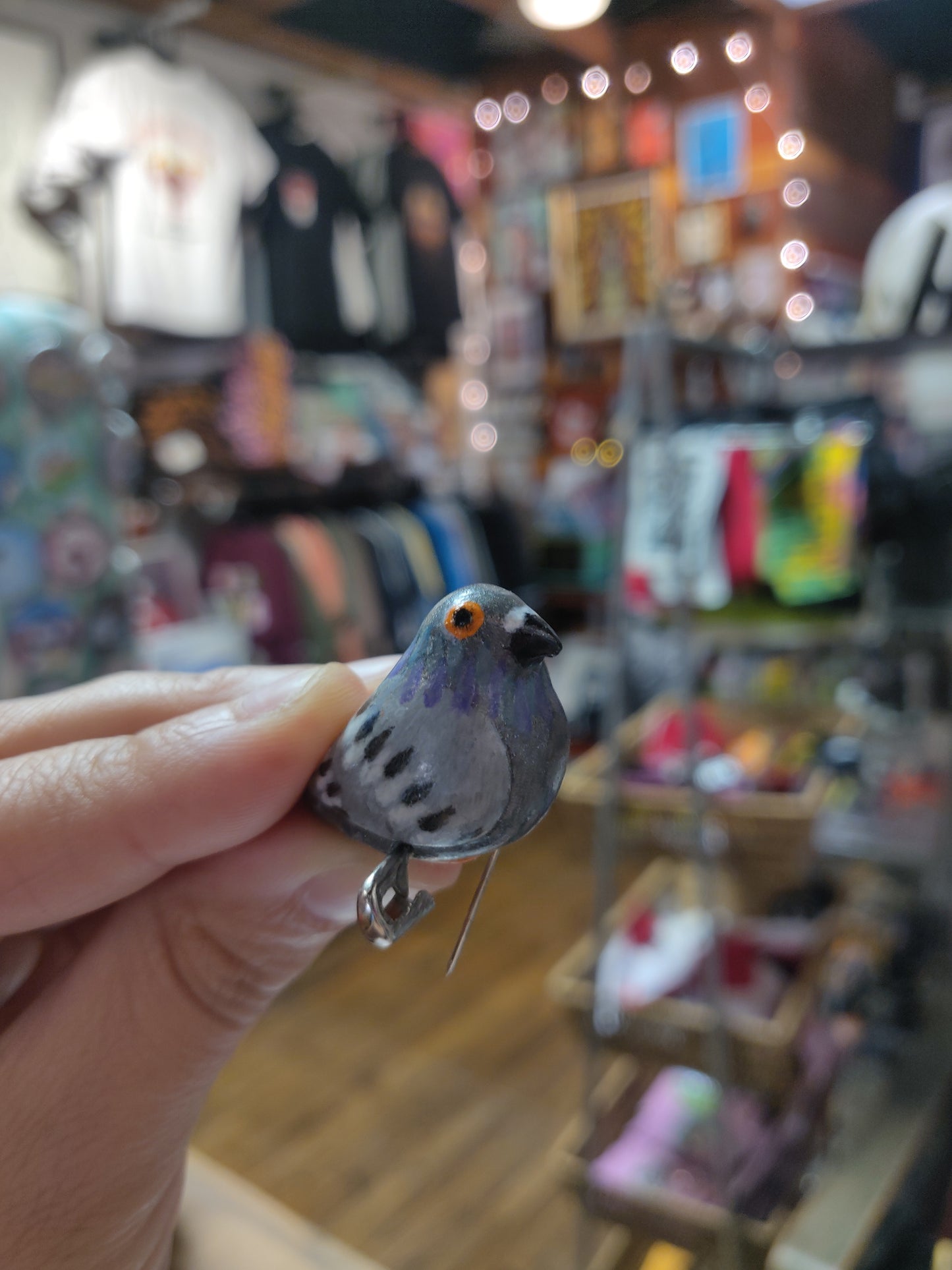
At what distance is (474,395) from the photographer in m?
2.58

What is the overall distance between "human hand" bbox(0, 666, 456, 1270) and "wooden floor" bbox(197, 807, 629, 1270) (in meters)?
0.56

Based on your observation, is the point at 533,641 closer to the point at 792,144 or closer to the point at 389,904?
the point at 389,904

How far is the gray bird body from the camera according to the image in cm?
25

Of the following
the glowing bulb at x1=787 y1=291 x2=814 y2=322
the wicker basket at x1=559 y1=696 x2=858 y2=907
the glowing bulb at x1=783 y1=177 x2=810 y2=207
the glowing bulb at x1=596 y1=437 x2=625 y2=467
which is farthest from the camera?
the glowing bulb at x1=596 y1=437 x2=625 y2=467

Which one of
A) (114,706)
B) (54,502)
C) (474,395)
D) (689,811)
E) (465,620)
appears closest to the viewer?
(465,620)

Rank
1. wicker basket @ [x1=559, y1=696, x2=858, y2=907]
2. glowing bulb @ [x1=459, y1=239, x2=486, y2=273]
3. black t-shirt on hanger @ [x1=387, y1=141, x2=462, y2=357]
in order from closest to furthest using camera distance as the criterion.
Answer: wicker basket @ [x1=559, y1=696, x2=858, y2=907] → black t-shirt on hanger @ [x1=387, y1=141, x2=462, y2=357] → glowing bulb @ [x1=459, y1=239, x2=486, y2=273]

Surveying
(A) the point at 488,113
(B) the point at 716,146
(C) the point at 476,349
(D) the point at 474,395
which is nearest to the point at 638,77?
(A) the point at 488,113

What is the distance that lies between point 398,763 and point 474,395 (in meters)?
2.43

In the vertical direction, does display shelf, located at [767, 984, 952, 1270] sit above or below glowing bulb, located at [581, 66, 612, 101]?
below

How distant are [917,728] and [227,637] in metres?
1.12

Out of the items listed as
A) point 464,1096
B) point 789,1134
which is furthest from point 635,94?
point 464,1096

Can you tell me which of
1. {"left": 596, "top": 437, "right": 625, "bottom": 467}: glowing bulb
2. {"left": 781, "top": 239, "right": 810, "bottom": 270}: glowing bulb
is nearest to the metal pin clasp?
{"left": 781, "top": 239, "right": 810, "bottom": 270}: glowing bulb

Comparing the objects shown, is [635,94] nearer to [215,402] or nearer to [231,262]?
[215,402]

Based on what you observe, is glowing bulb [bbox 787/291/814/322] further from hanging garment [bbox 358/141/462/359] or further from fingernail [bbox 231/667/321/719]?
fingernail [bbox 231/667/321/719]
